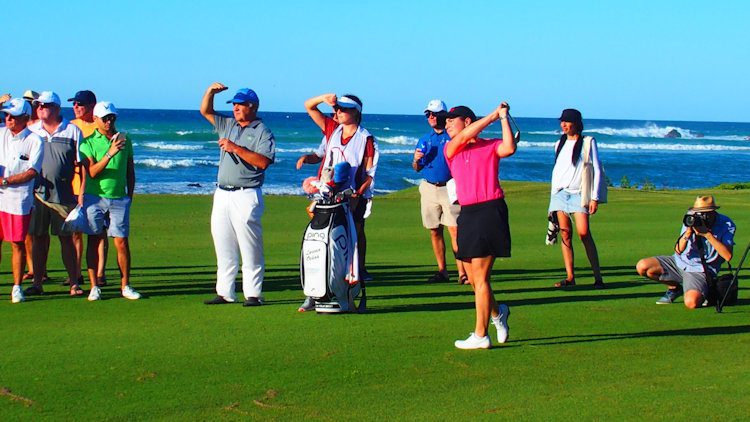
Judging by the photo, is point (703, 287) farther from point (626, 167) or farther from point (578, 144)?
point (626, 167)

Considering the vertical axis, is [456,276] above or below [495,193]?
below

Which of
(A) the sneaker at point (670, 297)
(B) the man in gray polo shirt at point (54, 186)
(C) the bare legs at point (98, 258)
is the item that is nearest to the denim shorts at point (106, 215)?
(C) the bare legs at point (98, 258)

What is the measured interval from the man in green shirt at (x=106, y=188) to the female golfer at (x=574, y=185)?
14.8ft

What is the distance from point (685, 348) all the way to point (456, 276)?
4.85 m

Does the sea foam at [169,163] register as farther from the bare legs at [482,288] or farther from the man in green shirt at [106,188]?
the bare legs at [482,288]

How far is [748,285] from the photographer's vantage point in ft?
38.9

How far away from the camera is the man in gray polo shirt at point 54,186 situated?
10836 millimetres

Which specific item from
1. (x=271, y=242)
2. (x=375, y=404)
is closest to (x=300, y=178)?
(x=271, y=242)

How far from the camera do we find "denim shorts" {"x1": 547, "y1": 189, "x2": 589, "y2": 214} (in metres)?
11.5

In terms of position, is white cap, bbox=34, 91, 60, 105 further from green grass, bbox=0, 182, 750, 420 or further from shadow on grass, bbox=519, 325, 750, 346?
shadow on grass, bbox=519, 325, 750, 346

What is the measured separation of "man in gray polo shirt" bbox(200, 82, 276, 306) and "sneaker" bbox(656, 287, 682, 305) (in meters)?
3.83

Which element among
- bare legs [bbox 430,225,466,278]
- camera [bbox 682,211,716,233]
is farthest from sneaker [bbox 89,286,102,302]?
camera [bbox 682,211,716,233]

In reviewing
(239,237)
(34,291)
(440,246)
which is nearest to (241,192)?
(239,237)

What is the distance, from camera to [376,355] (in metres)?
7.83
